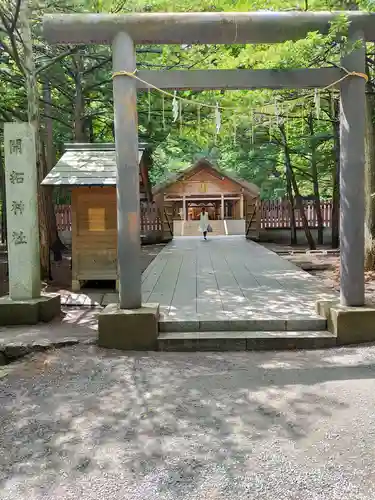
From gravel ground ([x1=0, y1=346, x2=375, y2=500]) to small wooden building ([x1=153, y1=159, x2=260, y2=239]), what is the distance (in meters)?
19.6

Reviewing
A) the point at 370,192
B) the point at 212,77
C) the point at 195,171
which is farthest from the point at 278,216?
the point at 212,77

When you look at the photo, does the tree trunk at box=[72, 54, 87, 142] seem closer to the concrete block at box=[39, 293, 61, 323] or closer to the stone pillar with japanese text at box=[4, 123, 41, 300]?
the stone pillar with japanese text at box=[4, 123, 41, 300]

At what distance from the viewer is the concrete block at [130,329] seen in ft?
17.5

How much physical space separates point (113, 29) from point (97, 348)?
373 cm

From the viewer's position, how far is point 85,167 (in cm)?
894

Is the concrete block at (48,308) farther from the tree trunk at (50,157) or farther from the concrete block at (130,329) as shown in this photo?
the tree trunk at (50,157)

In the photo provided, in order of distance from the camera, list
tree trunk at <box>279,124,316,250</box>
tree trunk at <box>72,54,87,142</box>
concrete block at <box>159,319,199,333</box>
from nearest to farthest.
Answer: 1. concrete block at <box>159,319,199,333</box>
2. tree trunk at <box>72,54,87,142</box>
3. tree trunk at <box>279,124,316,250</box>

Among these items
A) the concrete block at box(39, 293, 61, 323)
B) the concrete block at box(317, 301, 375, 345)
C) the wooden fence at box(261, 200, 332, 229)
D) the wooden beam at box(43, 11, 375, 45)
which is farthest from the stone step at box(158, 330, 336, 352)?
the wooden fence at box(261, 200, 332, 229)

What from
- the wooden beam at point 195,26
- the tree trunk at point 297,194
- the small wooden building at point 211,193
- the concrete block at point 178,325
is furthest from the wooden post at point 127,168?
the small wooden building at point 211,193

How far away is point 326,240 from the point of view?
74.5 ft

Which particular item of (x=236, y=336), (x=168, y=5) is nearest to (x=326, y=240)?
(x=168, y=5)

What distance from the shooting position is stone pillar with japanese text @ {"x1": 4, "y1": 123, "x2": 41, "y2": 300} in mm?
6715

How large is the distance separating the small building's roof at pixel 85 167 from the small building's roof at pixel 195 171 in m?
14.5

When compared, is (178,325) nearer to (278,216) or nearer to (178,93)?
(178,93)
